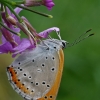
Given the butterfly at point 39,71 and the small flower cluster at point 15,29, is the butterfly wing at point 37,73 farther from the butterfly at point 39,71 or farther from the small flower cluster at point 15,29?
the small flower cluster at point 15,29

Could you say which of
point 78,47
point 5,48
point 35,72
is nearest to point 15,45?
point 5,48

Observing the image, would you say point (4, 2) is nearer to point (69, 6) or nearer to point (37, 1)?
point (37, 1)

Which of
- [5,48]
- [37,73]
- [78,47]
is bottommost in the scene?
[78,47]

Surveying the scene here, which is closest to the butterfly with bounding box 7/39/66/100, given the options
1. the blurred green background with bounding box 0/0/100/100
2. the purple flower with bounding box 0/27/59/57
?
the purple flower with bounding box 0/27/59/57

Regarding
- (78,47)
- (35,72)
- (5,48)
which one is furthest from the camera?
(78,47)

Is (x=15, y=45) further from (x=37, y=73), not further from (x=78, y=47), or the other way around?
(x=78, y=47)

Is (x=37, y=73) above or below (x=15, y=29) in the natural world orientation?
below

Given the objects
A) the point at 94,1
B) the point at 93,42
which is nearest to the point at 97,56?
the point at 93,42

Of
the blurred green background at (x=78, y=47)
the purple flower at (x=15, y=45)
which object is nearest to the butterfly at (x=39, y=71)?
the purple flower at (x=15, y=45)
